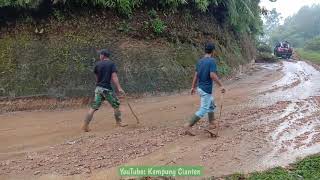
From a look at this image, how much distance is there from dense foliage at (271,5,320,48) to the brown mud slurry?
59.5 metres

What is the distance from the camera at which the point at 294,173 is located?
6598mm

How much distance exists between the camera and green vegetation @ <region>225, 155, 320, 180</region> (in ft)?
20.8

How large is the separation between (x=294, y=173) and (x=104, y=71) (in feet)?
14.1

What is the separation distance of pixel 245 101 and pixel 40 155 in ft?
21.2

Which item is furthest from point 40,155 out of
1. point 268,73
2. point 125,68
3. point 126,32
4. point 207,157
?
point 268,73

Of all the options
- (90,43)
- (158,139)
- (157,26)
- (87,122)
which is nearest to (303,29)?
(157,26)

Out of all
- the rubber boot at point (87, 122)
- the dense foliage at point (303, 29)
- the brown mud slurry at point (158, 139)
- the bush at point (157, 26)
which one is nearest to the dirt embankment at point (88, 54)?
the bush at point (157, 26)

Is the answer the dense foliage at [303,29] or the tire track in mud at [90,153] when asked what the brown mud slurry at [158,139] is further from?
the dense foliage at [303,29]

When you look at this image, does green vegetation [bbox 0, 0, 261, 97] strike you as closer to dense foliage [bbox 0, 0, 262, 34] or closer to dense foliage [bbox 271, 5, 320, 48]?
dense foliage [bbox 0, 0, 262, 34]

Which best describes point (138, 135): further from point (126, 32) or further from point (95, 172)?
point (126, 32)

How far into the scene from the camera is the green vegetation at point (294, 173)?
6.34 meters

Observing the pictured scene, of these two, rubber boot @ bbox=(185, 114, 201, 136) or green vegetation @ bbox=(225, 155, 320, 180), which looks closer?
green vegetation @ bbox=(225, 155, 320, 180)

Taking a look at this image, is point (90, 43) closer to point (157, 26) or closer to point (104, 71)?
point (157, 26)

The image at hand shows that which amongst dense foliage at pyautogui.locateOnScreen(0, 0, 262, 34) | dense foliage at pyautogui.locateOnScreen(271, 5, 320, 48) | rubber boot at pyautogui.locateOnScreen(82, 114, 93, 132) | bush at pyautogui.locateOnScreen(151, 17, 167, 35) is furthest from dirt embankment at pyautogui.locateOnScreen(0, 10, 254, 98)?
dense foliage at pyautogui.locateOnScreen(271, 5, 320, 48)
